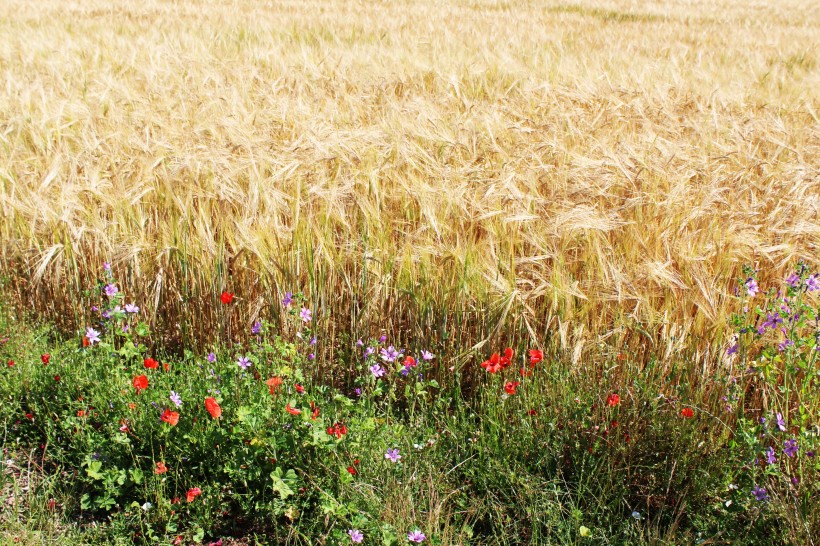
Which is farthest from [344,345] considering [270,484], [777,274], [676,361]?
[777,274]

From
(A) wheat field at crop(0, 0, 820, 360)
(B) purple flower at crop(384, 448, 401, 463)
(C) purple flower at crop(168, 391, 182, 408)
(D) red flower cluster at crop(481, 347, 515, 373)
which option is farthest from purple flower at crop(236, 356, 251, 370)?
(D) red flower cluster at crop(481, 347, 515, 373)

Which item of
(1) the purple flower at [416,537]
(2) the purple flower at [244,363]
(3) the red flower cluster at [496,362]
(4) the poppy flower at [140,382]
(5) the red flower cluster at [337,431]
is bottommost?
(1) the purple flower at [416,537]

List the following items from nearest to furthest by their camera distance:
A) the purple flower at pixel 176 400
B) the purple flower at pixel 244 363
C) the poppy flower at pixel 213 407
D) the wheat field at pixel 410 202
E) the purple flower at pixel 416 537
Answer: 1. the purple flower at pixel 416 537
2. the poppy flower at pixel 213 407
3. the purple flower at pixel 176 400
4. the purple flower at pixel 244 363
5. the wheat field at pixel 410 202

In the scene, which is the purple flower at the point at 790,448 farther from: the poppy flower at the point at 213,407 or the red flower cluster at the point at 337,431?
the poppy flower at the point at 213,407

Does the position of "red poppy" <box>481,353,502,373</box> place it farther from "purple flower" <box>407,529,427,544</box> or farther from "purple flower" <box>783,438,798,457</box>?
"purple flower" <box>783,438,798,457</box>

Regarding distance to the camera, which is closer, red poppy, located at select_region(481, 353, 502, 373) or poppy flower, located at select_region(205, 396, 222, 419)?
poppy flower, located at select_region(205, 396, 222, 419)

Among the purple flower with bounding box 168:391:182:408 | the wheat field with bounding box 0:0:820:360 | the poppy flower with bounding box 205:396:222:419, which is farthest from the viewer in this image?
the wheat field with bounding box 0:0:820:360

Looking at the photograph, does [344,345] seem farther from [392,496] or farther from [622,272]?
[622,272]

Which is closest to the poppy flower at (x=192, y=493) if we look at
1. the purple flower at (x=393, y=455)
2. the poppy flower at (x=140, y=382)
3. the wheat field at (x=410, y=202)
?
the poppy flower at (x=140, y=382)

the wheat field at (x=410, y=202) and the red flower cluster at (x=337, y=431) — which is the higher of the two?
the wheat field at (x=410, y=202)

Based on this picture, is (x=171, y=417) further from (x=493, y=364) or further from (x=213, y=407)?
(x=493, y=364)

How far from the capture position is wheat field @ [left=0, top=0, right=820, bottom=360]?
245 centimetres

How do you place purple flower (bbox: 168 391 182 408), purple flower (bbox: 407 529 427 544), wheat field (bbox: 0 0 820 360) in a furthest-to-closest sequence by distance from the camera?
wheat field (bbox: 0 0 820 360) < purple flower (bbox: 168 391 182 408) < purple flower (bbox: 407 529 427 544)

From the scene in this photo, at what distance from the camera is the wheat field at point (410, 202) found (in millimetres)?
2451
